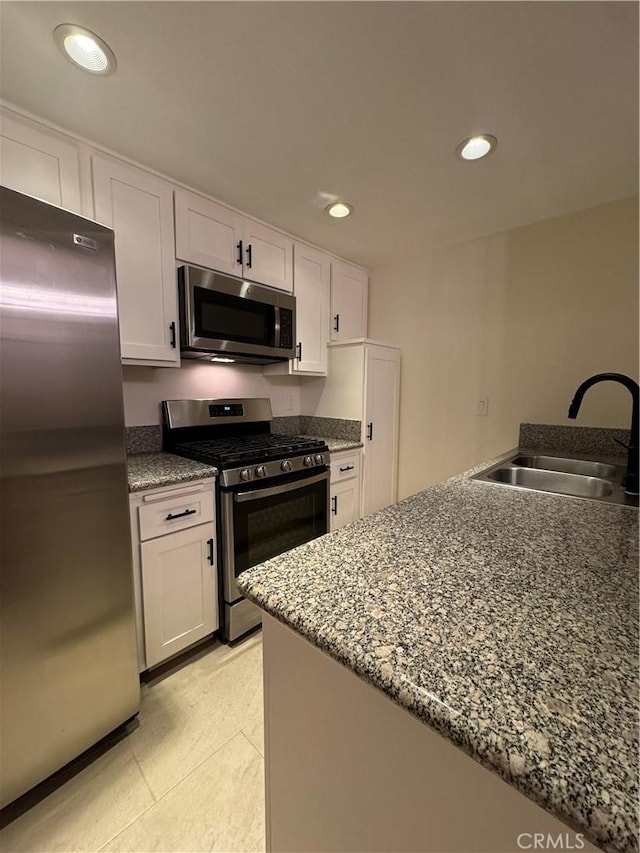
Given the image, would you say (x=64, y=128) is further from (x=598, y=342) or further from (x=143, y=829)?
(x=598, y=342)

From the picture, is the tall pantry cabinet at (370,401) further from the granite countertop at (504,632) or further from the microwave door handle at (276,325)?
the granite countertop at (504,632)

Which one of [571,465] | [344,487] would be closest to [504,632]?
[571,465]

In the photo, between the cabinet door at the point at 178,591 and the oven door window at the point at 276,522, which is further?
the oven door window at the point at 276,522

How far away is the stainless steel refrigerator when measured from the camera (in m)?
1.00

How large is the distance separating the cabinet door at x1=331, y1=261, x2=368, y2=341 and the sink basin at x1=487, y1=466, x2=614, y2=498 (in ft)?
5.43

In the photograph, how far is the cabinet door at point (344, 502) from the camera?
2398 mm

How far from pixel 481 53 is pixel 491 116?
0.28 m

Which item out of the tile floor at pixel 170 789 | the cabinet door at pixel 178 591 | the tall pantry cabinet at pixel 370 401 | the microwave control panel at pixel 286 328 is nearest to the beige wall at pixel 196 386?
the tall pantry cabinet at pixel 370 401

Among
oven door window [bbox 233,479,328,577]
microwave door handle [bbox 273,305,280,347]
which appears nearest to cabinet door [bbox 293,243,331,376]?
microwave door handle [bbox 273,305,280,347]

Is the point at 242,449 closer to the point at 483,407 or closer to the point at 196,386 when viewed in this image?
the point at 196,386

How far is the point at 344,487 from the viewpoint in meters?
2.47

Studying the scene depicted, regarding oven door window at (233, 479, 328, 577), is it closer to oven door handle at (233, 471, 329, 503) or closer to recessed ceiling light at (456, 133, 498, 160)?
oven door handle at (233, 471, 329, 503)

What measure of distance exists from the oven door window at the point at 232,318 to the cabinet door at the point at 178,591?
104 centimetres

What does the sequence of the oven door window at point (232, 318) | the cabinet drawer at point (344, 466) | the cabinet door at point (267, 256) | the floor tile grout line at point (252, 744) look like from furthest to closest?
the cabinet drawer at point (344, 466), the cabinet door at point (267, 256), the oven door window at point (232, 318), the floor tile grout line at point (252, 744)
